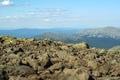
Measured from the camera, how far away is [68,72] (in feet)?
82.1

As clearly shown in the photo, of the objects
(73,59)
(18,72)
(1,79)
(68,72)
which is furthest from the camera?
(73,59)

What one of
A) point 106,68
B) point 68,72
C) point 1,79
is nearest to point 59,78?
point 68,72

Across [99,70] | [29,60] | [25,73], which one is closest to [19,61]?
[29,60]

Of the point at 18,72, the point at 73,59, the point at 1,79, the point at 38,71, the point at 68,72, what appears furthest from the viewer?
the point at 73,59

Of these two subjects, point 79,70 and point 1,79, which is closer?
point 1,79

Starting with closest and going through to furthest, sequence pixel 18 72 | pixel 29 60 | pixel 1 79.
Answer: pixel 1 79 < pixel 18 72 < pixel 29 60

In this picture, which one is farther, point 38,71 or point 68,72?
point 38,71

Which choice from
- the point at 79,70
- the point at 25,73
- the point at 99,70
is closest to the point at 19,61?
the point at 25,73

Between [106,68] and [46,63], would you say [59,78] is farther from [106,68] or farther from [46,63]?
[106,68]

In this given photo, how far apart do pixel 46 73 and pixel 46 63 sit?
3901 millimetres

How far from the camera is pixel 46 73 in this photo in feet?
83.1

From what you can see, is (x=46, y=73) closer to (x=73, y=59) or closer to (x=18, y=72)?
(x=18, y=72)

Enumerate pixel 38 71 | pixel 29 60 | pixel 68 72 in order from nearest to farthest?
1. pixel 68 72
2. pixel 38 71
3. pixel 29 60

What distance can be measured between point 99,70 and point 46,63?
5187 mm
